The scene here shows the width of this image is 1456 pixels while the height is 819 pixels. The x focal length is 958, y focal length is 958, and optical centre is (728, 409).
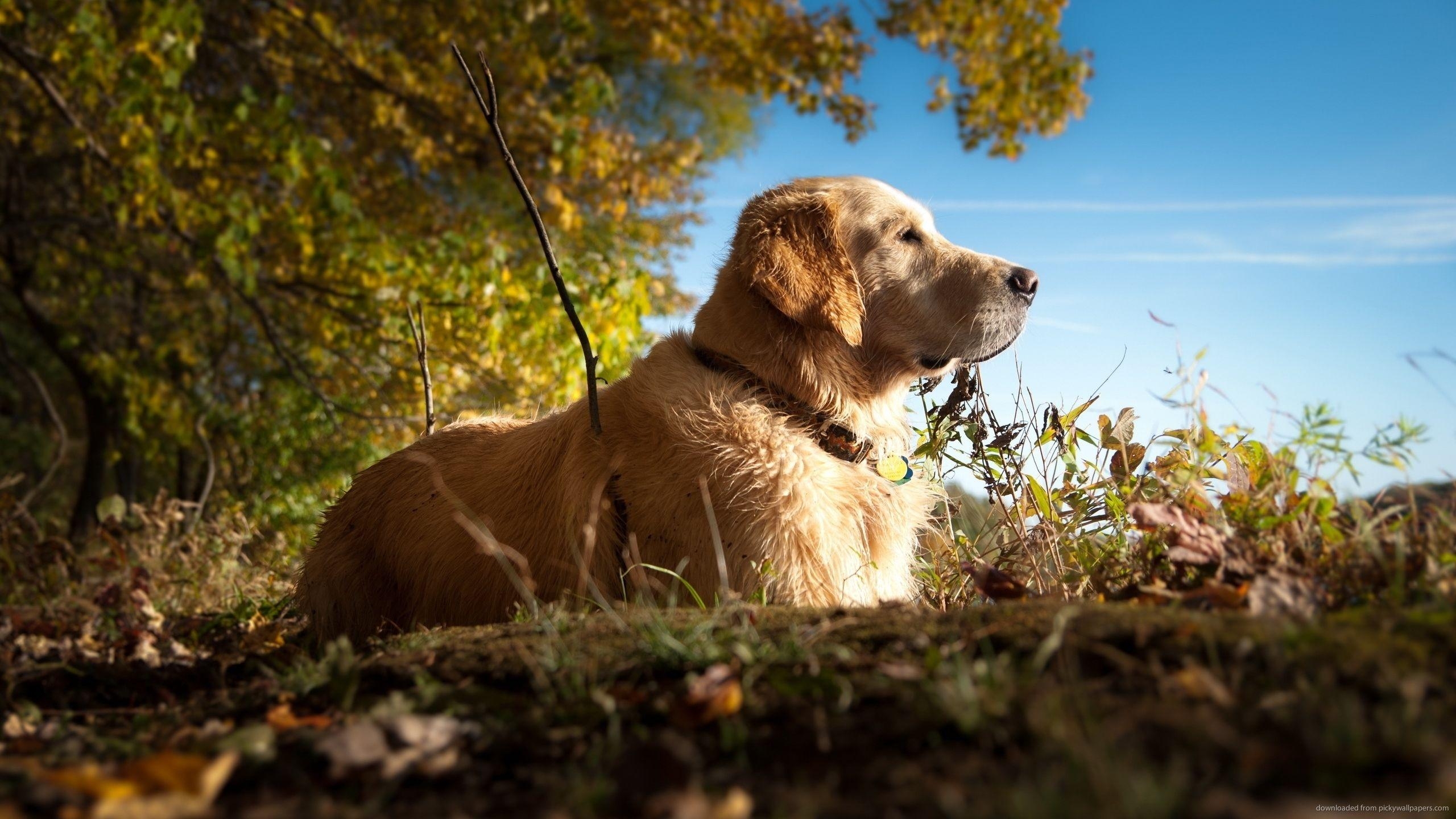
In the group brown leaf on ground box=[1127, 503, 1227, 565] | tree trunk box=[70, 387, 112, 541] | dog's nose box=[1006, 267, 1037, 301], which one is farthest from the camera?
tree trunk box=[70, 387, 112, 541]

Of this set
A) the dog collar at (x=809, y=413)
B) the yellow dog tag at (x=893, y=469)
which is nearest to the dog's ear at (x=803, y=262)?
the dog collar at (x=809, y=413)

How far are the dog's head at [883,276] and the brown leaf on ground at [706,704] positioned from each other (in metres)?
2.20

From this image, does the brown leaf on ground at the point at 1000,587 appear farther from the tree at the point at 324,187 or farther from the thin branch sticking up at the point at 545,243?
the tree at the point at 324,187

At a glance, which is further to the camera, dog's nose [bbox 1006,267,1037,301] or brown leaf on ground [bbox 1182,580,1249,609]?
dog's nose [bbox 1006,267,1037,301]

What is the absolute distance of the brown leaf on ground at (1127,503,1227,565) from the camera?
2.41 metres

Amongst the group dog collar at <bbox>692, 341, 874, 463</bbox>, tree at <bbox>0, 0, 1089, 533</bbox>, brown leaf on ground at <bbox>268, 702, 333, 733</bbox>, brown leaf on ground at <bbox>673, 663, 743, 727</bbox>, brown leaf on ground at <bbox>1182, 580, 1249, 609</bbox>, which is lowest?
brown leaf on ground at <bbox>268, 702, 333, 733</bbox>

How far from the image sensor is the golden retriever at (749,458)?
337cm

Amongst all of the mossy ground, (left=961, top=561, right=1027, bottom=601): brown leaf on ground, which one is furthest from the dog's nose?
the mossy ground

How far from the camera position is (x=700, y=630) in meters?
2.04

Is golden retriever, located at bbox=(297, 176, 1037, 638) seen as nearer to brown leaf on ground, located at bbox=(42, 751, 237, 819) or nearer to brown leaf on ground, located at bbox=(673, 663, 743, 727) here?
brown leaf on ground, located at bbox=(673, 663, 743, 727)

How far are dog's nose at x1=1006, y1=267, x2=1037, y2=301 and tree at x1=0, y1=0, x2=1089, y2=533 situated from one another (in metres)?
5.51

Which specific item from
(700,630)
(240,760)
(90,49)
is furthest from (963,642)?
(90,49)

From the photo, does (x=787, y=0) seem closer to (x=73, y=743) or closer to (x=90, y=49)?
(x=90, y=49)

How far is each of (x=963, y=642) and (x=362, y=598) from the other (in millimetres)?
3177
